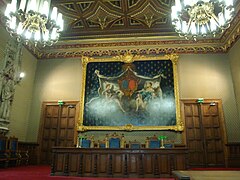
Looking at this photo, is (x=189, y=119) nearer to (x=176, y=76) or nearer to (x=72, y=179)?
(x=176, y=76)

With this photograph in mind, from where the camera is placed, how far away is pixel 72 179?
17.3 feet

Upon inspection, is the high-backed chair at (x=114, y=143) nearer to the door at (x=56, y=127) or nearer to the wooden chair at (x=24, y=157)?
the door at (x=56, y=127)

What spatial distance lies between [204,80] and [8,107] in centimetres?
849

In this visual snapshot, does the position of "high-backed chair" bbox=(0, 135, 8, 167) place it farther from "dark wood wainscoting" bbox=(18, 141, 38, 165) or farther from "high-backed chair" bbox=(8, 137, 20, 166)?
"dark wood wainscoting" bbox=(18, 141, 38, 165)

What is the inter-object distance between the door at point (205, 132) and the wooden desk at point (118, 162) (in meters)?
3.16

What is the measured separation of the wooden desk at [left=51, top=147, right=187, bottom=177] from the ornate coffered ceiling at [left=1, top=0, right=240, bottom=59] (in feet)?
18.6

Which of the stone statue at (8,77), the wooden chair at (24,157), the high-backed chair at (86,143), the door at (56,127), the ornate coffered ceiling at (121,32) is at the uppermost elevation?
the ornate coffered ceiling at (121,32)

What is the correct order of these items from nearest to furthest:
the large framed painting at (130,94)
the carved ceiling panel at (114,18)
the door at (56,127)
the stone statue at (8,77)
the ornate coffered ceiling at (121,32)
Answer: the stone statue at (8,77), the carved ceiling panel at (114,18), the ornate coffered ceiling at (121,32), the large framed painting at (130,94), the door at (56,127)

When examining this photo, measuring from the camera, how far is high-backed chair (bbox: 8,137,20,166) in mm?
7738

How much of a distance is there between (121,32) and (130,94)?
3089 millimetres

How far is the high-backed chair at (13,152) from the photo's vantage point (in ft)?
25.4

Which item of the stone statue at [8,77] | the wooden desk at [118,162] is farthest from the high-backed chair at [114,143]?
the stone statue at [8,77]

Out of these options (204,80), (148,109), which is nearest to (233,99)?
(204,80)

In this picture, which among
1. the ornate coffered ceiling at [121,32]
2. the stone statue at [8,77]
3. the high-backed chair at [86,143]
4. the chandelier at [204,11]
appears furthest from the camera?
the ornate coffered ceiling at [121,32]
